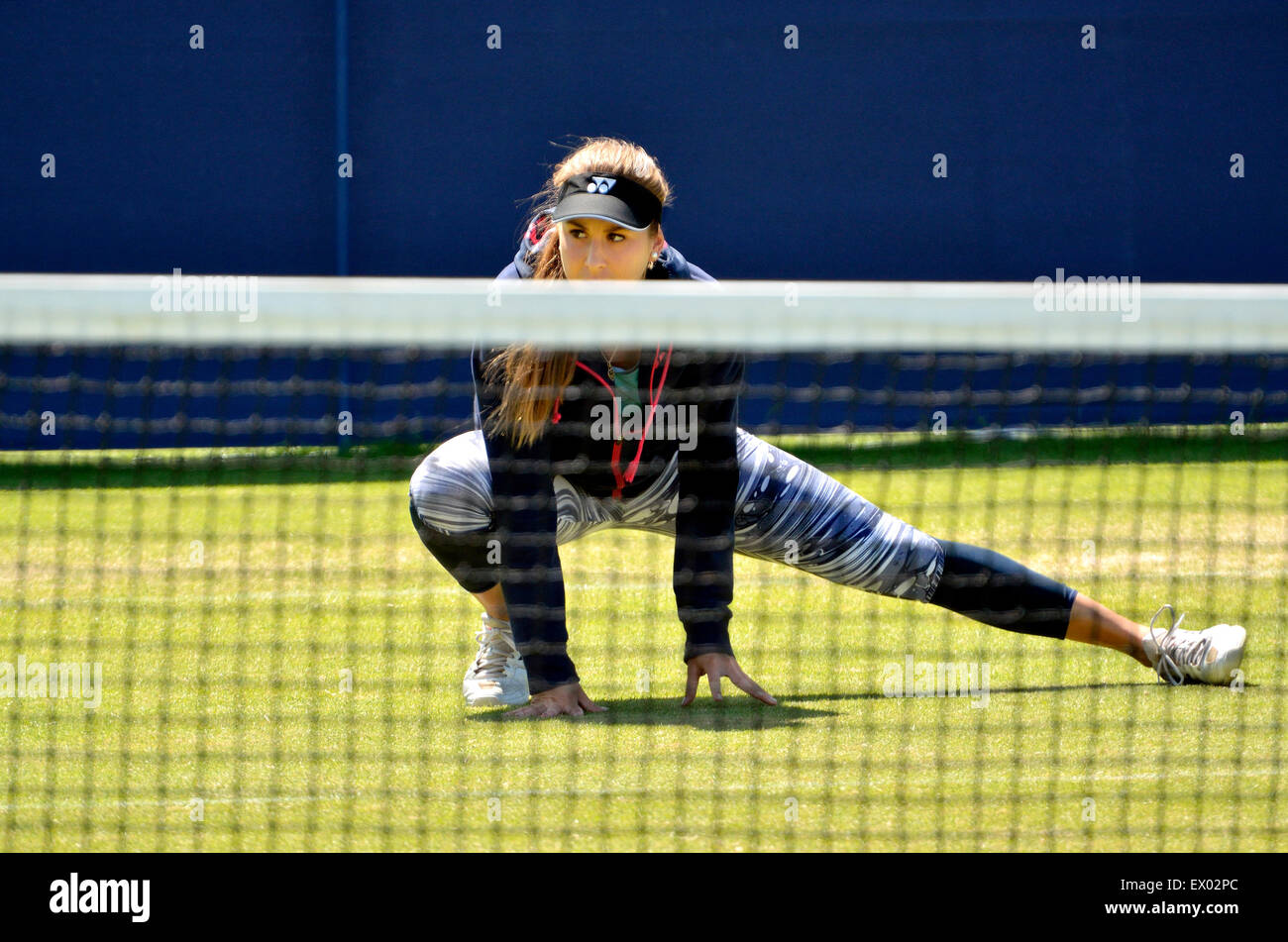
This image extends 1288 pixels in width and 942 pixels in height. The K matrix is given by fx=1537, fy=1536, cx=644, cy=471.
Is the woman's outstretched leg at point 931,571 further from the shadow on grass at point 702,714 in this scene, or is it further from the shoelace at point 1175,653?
the shadow on grass at point 702,714

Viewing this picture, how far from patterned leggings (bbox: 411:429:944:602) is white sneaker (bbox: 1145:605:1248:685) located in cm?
68

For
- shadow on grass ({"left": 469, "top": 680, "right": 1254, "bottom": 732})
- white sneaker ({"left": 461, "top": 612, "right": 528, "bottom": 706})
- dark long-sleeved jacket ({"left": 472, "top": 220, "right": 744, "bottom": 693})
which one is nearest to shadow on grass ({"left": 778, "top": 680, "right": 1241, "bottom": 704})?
shadow on grass ({"left": 469, "top": 680, "right": 1254, "bottom": 732})

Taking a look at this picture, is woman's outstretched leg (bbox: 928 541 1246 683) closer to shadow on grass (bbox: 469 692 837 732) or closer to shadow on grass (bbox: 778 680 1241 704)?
shadow on grass (bbox: 778 680 1241 704)

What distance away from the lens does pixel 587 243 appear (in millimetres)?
4051

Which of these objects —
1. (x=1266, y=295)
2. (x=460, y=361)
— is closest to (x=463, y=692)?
(x=1266, y=295)

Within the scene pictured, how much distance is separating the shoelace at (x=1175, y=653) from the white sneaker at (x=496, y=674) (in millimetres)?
1825

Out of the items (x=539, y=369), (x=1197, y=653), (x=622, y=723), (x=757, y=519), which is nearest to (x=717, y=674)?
(x=622, y=723)

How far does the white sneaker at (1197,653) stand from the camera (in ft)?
14.2

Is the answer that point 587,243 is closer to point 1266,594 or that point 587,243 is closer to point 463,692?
point 463,692

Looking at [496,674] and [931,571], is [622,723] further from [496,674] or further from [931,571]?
[931,571]

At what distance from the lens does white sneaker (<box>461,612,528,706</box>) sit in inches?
169

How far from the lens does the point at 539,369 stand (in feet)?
13.1
